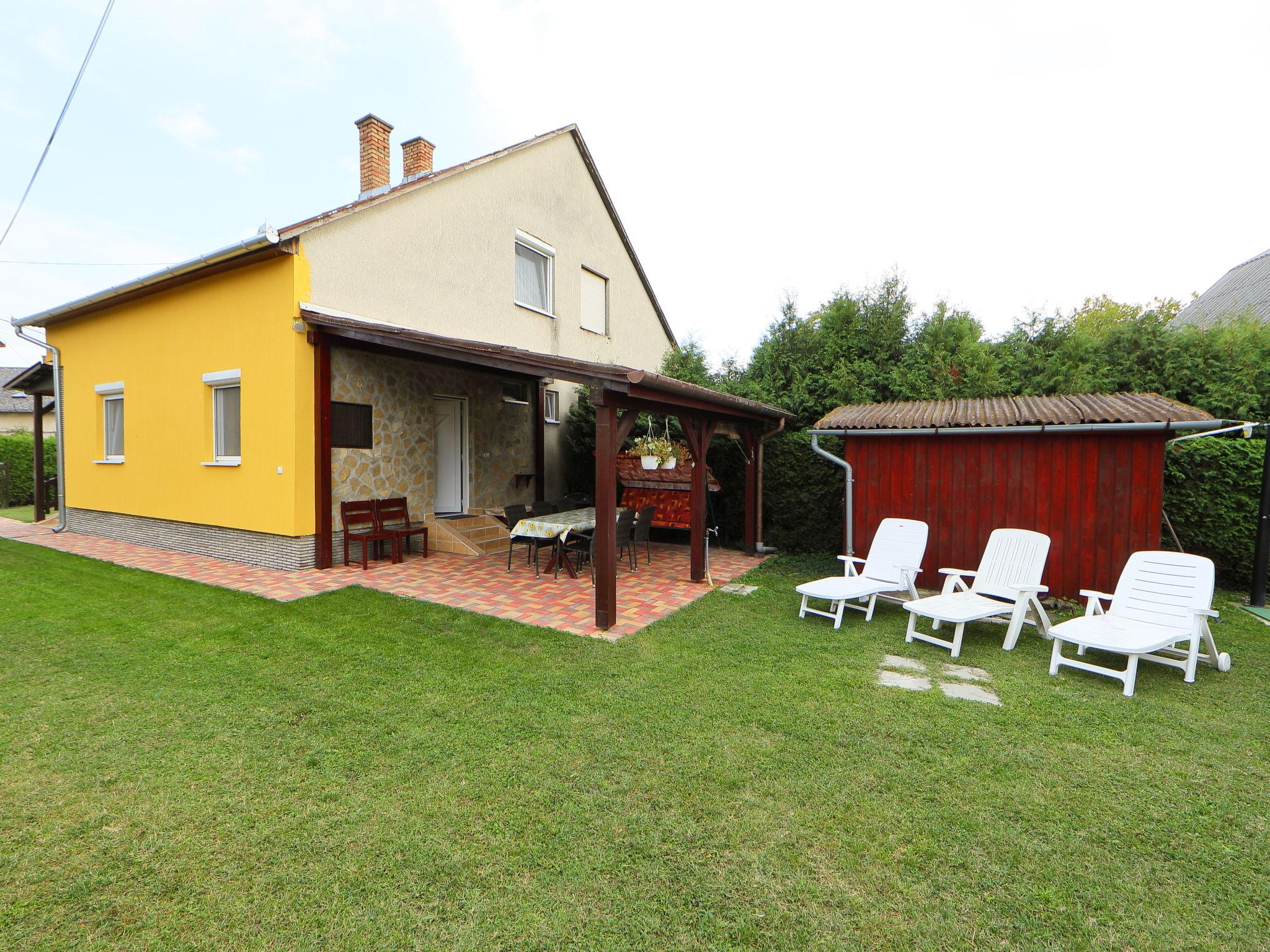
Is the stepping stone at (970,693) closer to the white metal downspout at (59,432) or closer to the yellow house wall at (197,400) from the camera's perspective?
the yellow house wall at (197,400)

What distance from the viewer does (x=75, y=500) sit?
1130cm

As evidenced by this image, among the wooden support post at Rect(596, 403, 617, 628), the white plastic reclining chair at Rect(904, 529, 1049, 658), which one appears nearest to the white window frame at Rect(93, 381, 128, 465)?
the wooden support post at Rect(596, 403, 617, 628)

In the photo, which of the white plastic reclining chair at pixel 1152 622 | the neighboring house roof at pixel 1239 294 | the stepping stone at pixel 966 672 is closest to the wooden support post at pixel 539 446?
the stepping stone at pixel 966 672

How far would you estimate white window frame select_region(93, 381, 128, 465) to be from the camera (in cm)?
1024

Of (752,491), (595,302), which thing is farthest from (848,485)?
Result: (595,302)

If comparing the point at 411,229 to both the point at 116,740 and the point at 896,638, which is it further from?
the point at 896,638

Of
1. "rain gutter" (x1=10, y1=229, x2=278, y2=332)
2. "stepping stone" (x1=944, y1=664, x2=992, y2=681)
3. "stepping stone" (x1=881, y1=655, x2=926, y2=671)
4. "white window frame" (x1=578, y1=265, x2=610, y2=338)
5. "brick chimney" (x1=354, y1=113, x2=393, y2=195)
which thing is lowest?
"stepping stone" (x1=944, y1=664, x2=992, y2=681)

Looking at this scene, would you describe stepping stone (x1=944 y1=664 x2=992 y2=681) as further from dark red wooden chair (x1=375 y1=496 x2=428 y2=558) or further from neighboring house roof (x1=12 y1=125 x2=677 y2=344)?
neighboring house roof (x1=12 y1=125 x2=677 y2=344)

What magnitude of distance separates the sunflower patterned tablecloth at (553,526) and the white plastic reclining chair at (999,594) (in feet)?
12.3

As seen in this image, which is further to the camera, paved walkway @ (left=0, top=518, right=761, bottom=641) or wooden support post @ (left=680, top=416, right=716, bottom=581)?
wooden support post @ (left=680, top=416, right=716, bottom=581)

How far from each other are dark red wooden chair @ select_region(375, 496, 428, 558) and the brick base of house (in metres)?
1.00

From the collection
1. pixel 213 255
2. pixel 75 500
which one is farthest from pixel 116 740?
pixel 75 500

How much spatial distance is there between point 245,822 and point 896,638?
503 centimetres

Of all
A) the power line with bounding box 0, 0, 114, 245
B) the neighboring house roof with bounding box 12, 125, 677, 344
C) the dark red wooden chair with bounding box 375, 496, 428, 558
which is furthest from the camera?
the dark red wooden chair with bounding box 375, 496, 428, 558
